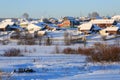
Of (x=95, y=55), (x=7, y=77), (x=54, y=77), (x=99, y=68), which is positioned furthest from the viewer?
(x=95, y=55)

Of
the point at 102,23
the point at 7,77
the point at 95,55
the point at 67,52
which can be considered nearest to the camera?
the point at 7,77

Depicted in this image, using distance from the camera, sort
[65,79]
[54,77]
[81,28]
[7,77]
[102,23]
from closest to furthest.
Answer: [7,77] → [65,79] → [54,77] → [81,28] → [102,23]

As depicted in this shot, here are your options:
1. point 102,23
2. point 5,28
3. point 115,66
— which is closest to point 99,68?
point 115,66

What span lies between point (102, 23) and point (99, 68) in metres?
62.5

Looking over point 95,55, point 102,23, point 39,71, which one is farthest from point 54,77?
point 102,23

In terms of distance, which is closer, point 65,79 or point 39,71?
point 65,79

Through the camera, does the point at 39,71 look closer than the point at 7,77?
No

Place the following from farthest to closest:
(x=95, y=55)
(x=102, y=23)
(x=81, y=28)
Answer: (x=102, y=23), (x=81, y=28), (x=95, y=55)

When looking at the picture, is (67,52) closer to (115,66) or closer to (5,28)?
(115,66)

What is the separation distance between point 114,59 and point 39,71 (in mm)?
3932

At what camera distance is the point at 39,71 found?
30.1ft

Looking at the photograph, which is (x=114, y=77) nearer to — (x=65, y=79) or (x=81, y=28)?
(x=65, y=79)

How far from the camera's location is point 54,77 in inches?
313

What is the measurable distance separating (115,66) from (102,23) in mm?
61934
